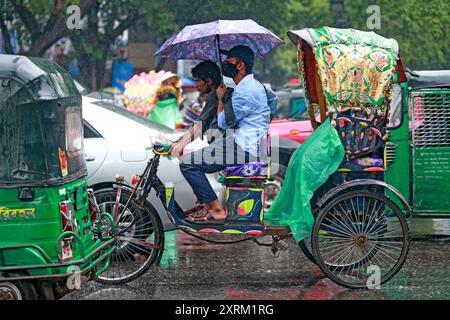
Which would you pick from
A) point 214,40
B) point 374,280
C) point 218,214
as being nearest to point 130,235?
point 218,214

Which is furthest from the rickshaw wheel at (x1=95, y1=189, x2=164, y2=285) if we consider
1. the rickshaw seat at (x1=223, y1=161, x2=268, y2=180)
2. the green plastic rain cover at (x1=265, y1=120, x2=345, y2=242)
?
the green plastic rain cover at (x1=265, y1=120, x2=345, y2=242)

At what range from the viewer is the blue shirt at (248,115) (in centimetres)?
752

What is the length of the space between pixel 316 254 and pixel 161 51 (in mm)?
2457

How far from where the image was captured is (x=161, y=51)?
26.9ft

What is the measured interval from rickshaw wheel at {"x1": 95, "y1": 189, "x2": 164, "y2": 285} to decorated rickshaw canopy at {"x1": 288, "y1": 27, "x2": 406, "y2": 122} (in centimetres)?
185

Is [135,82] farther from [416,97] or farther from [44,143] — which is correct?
[44,143]

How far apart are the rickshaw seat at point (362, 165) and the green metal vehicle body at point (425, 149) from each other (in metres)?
1.86

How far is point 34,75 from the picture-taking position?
19.7 ft

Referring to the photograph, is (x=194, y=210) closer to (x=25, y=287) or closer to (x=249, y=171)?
(x=249, y=171)

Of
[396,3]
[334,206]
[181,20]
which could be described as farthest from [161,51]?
[396,3]

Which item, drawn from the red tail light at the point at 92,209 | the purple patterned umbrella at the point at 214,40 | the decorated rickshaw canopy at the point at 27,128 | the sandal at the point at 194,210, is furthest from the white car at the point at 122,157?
the decorated rickshaw canopy at the point at 27,128

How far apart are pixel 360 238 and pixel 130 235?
2.00 m

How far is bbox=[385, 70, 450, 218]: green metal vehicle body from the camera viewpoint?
9141 millimetres

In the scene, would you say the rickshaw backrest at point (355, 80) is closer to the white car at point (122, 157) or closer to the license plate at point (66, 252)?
the white car at point (122, 157)
